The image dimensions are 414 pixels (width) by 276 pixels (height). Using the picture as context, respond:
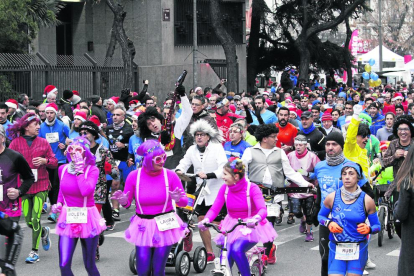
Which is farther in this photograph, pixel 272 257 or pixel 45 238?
pixel 45 238

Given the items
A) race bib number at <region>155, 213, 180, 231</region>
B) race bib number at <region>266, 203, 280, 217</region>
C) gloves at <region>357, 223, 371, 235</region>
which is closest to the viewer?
gloves at <region>357, 223, 371, 235</region>

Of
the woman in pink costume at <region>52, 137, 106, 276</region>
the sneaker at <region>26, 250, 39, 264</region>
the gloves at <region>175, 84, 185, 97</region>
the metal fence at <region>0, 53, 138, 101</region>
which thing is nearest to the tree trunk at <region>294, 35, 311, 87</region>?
the metal fence at <region>0, 53, 138, 101</region>

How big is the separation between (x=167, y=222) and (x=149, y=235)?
0.79ft

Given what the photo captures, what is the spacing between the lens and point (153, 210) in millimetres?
7773

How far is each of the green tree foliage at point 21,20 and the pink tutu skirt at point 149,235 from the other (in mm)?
17884

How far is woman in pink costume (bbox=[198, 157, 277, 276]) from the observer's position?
823cm

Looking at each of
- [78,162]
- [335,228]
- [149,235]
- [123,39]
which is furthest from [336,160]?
[123,39]

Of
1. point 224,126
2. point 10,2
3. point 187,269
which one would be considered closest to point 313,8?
point 10,2

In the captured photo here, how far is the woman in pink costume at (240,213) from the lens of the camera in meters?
8.23

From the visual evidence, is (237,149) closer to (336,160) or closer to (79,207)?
(336,160)

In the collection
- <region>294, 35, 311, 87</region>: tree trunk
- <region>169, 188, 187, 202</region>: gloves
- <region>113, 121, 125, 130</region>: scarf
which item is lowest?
<region>169, 188, 187, 202</region>: gloves

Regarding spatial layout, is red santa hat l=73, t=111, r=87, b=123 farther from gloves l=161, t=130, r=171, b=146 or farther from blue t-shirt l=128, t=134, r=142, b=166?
gloves l=161, t=130, r=171, b=146

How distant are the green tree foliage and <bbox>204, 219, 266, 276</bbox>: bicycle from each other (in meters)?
17.2

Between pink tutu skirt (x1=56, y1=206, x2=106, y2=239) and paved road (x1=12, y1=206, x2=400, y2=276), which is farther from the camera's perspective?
paved road (x1=12, y1=206, x2=400, y2=276)
